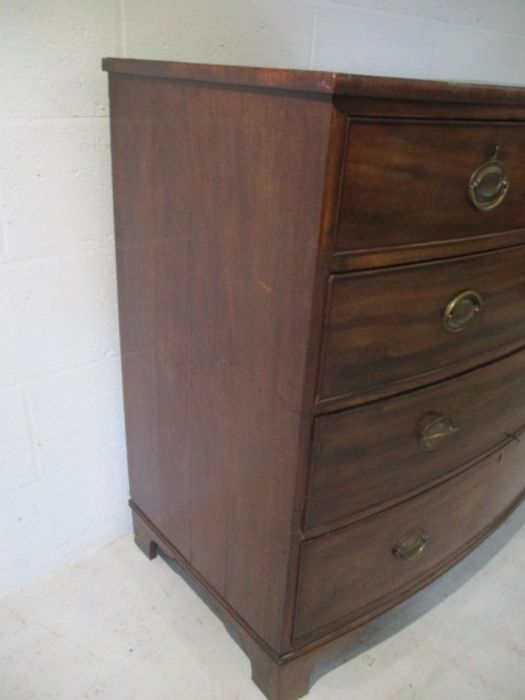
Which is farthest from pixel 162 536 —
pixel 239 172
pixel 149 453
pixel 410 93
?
pixel 410 93

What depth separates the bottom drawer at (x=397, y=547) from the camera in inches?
34.5

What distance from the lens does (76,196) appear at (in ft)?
3.24

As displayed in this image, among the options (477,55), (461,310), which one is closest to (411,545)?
(461,310)

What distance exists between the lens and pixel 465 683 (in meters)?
1.05

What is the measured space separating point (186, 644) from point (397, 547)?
0.45 metres

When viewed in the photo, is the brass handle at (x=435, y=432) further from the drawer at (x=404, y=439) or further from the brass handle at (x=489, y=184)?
the brass handle at (x=489, y=184)

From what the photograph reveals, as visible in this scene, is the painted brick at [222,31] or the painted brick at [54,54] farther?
the painted brick at [222,31]

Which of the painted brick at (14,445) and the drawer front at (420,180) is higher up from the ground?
the drawer front at (420,180)

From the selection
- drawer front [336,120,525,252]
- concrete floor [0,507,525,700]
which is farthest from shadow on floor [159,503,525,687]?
drawer front [336,120,525,252]

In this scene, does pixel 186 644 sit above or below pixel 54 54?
below

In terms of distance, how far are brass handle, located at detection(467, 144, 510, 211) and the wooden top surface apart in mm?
73

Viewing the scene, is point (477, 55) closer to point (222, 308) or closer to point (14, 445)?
point (222, 308)

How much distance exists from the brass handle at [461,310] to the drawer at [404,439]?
10 cm

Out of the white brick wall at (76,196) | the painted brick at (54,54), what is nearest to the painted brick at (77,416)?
the white brick wall at (76,196)
